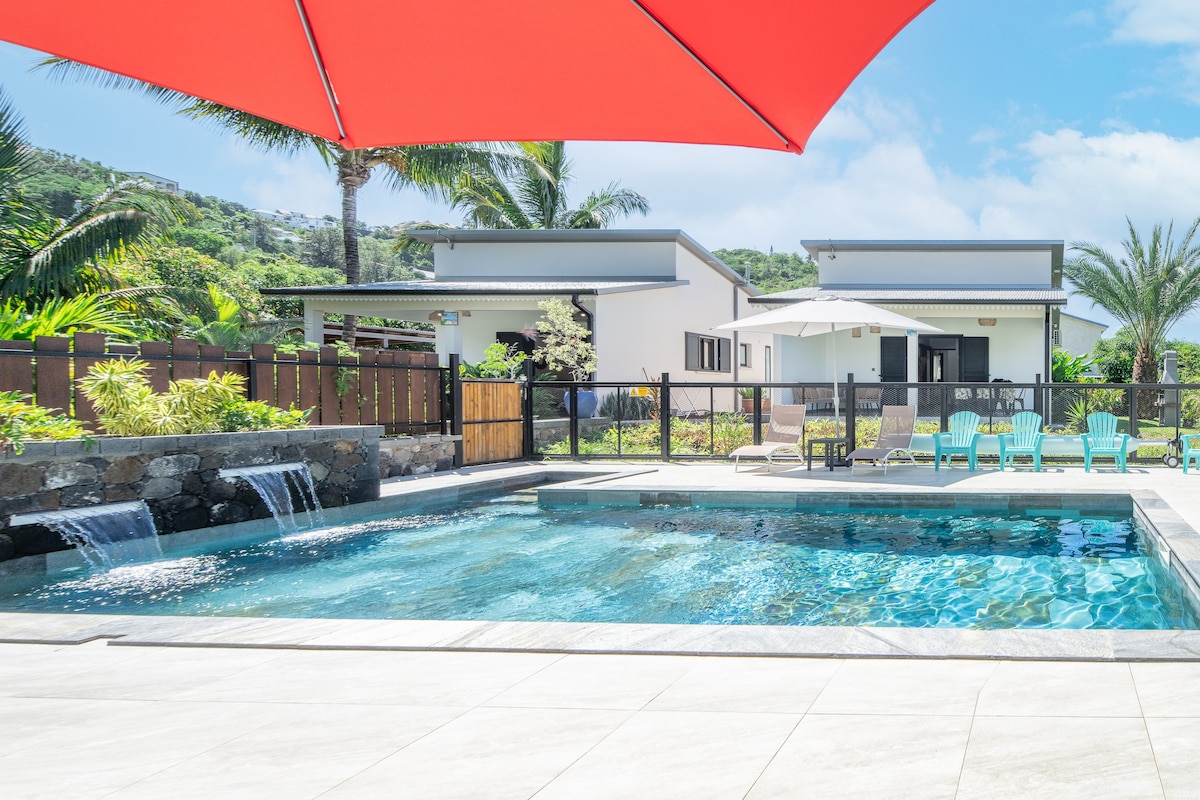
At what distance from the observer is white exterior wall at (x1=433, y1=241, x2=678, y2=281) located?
20.2 m

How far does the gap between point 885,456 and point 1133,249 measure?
17.7 meters

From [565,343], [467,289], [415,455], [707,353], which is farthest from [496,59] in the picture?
[707,353]

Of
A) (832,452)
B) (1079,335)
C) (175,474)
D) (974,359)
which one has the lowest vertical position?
(832,452)

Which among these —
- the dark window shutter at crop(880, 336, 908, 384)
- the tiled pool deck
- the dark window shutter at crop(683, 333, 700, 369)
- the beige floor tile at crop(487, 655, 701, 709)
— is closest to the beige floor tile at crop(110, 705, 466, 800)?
the tiled pool deck

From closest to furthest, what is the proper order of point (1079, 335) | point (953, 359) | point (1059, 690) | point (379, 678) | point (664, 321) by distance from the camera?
point (1059, 690), point (379, 678), point (664, 321), point (953, 359), point (1079, 335)

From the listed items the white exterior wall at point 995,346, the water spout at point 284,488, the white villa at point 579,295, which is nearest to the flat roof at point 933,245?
the white exterior wall at point 995,346

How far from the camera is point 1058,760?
2324mm

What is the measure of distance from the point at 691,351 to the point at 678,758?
19.1 metres

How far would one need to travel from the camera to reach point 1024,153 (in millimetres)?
42844

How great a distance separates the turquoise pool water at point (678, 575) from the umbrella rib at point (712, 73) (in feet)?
10.5

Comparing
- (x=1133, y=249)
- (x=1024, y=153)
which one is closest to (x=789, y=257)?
(x=1024, y=153)

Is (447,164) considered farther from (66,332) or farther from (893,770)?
(893,770)

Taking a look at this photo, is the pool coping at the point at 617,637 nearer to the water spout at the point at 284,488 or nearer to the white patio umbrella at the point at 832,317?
the water spout at the point at 284,488

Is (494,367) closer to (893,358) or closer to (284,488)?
(284,488)
